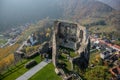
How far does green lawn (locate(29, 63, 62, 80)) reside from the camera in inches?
1174

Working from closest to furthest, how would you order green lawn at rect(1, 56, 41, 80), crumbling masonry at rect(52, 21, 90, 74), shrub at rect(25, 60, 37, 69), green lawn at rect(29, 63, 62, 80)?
green lawn at rect(29, 63, 62, 80) < green lawn at rect(1, 56, 41, 80) < shrub at rect(25, 60, 37, 69) < crumbling masonry at rect(52, 21, 90, 74)

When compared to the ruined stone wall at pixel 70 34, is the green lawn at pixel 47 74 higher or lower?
lower

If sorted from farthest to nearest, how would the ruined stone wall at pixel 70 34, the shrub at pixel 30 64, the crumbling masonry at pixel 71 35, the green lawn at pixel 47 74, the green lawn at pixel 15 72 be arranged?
the ruined stone wall at pixel 70 34 < the crumbling masonry at pixel 71 35 < the shrub at pixel 30 64 < the green lawn at pixel 15 72 < the green lawn at pixel 47 74

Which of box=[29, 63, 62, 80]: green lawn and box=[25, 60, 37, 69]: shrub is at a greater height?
box=[25, 60, 37, 69]: shrub

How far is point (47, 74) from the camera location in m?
30.8

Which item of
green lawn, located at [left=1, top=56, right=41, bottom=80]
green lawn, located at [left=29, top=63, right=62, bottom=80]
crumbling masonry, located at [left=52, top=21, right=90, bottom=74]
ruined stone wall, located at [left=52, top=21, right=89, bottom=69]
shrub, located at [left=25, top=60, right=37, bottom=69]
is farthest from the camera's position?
ruined stone wall, located at [left=52, top=21, right=89, bottom=69]

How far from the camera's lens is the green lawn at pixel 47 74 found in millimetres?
29828

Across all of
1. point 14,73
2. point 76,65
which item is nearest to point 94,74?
point 76,65

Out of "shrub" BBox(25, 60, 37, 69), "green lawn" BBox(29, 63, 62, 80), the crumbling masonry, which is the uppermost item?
the crumbling masonry

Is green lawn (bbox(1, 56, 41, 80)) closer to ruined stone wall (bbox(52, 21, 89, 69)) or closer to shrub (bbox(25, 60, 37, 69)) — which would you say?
shrub (bbox(25, 60, 37, 69))

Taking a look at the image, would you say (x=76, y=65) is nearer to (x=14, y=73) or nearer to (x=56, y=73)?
(x=56, y=73)

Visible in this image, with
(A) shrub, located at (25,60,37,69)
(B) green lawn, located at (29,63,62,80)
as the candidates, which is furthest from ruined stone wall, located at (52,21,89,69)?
(B) green lawn, located at (29,63,62,80)

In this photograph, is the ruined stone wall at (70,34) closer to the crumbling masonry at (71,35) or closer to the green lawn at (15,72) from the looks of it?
the crumbling masonry at (71,35)

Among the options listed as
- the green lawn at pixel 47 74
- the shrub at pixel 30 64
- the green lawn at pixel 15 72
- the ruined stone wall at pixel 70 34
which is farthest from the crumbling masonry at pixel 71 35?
the green lawn at pixel 15 72
